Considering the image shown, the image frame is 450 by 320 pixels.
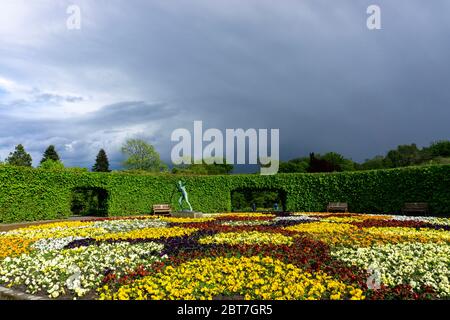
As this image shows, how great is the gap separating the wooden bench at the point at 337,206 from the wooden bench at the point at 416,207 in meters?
3.54

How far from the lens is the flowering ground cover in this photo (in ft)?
19.7

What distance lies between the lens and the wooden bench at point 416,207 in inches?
823

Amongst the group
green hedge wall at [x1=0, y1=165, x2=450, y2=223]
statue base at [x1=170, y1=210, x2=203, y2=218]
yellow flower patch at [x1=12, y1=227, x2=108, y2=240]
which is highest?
green hedge wall at [x1=0, y1=165, x2=450, y2=223]

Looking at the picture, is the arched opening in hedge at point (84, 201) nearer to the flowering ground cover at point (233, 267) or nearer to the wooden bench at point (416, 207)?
the flowering ground cover at point (233, 267)

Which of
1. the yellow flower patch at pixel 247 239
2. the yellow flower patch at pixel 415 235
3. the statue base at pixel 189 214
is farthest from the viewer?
the statue base at pixel 189 214

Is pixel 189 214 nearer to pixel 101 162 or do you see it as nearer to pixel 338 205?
pixel 338 205

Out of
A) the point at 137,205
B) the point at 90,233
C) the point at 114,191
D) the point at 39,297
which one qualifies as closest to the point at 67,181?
the point at 114,191

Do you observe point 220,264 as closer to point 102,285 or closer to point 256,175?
point 102,285

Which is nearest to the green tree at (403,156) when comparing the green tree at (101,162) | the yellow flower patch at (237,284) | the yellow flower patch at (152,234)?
the green tree at (101,162)

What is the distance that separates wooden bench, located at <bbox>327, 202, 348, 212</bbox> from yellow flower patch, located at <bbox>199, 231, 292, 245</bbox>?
13.9m

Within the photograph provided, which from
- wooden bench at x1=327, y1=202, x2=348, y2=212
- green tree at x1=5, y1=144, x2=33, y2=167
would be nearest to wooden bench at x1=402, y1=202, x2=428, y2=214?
wooden bench at x1=327, y1=202, x2=348, y2=212

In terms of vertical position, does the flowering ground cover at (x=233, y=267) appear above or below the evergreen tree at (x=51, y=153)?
below

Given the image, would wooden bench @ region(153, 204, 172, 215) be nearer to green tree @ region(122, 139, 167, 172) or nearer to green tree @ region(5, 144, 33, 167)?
green tree @ region(122, 139, 167, 172)
